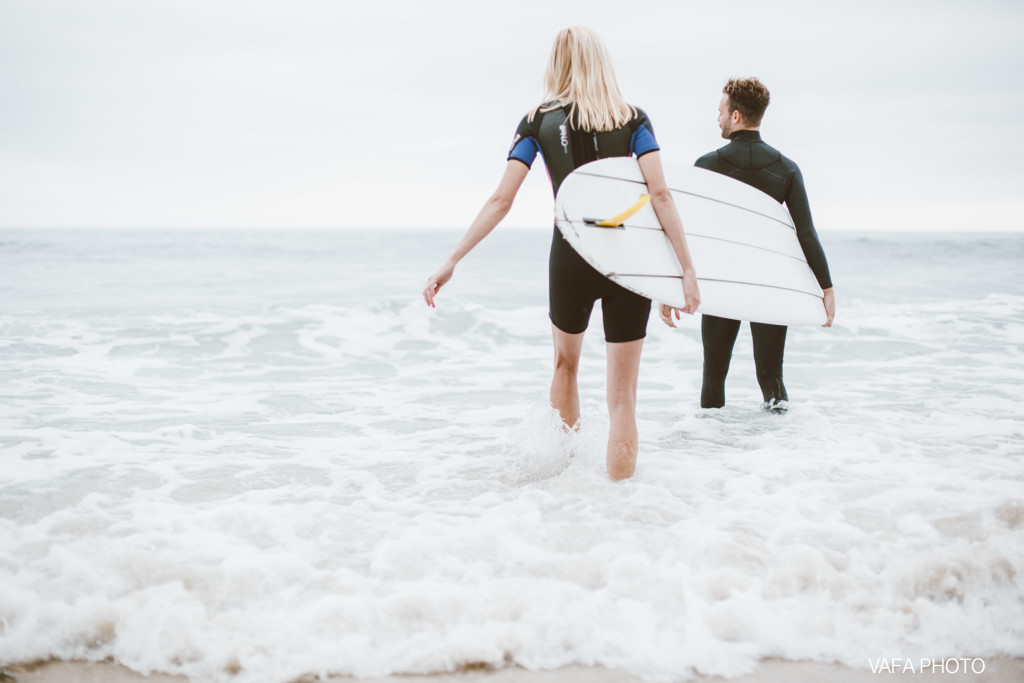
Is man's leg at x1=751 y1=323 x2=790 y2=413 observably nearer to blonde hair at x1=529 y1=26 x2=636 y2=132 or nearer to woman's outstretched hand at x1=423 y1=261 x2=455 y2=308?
blonde hair at x1=529 y1=26 x2=636 y2=132

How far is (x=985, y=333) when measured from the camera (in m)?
8.51

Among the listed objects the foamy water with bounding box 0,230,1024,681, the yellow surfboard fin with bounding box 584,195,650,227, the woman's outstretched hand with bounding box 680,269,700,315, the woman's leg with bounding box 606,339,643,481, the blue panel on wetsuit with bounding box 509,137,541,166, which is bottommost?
the foamy water with bounding box 0,230,1024,681

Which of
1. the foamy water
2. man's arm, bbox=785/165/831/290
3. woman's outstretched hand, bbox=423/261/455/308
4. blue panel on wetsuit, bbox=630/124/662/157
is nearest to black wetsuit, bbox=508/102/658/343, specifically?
blue panel on wetsuit, bbox=630/124/662/157

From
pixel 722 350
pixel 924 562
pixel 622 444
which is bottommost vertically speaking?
pixel 924 562

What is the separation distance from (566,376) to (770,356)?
5.34 feet

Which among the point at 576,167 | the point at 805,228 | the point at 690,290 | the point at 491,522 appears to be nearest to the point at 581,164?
the point at 576,167

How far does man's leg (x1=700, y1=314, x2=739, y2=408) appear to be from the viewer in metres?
3.89

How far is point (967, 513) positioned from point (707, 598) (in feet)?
4.30

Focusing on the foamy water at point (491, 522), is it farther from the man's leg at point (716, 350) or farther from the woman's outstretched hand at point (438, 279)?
the woman's outstretched hand at point (438, 279)

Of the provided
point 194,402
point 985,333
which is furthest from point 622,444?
point 985,333

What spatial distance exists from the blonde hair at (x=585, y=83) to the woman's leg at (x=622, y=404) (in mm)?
846

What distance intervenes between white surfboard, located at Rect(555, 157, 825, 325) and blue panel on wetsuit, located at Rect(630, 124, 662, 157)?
0.23 feet

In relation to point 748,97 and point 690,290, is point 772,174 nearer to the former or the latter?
point 748,97

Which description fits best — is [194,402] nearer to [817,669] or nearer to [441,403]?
[441,403]
